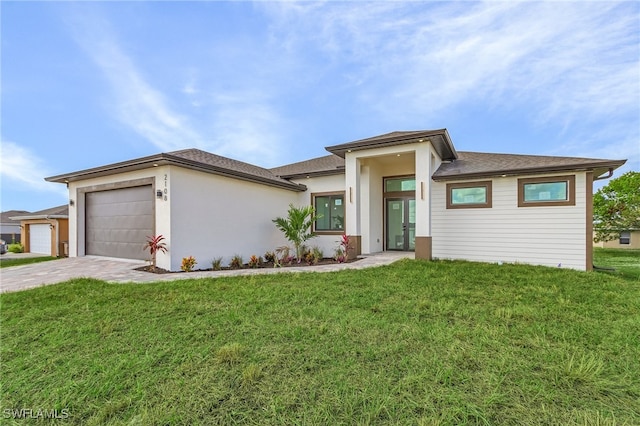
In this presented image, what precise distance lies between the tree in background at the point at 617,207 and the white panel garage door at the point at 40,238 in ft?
99.6

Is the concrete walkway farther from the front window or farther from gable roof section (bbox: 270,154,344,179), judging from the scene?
the front window

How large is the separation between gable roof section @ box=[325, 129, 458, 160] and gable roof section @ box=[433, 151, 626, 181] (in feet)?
2.68

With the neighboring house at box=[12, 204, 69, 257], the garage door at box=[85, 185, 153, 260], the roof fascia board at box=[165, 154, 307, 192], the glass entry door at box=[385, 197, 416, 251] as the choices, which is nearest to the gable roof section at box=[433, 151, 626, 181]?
the glass entry door at box=[385, 197, 416, 251]

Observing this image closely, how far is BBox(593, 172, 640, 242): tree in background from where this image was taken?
14.6 m

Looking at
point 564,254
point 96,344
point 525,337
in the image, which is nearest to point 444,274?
point 525,337

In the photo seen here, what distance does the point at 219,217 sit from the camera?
8.69 meters

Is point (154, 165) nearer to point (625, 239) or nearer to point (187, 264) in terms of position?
point (187, 264)

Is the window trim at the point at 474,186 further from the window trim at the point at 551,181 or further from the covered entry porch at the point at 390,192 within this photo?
the covered entry porch at the point at 390,192

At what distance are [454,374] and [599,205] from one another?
66.1 ft

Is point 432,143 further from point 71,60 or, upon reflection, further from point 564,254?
point 71,60

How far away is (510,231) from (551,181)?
1.80 meters

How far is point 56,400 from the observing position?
2.19 m

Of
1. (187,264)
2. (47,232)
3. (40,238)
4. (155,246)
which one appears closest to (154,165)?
(155,246)

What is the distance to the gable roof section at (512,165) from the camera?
754 cm
